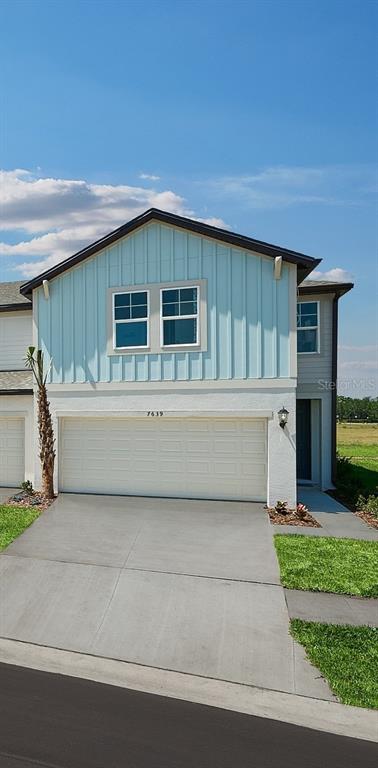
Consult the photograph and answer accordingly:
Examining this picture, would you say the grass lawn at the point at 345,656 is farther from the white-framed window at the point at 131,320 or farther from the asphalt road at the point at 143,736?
the white-framed window at the point at 131,320

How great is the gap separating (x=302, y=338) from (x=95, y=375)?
6.49 m

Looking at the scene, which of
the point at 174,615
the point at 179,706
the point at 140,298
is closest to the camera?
the point at 179,706

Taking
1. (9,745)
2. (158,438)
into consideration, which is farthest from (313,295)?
(9,745)

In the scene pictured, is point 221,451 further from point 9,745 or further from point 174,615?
point 9,745

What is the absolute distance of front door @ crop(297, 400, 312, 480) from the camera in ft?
45.7

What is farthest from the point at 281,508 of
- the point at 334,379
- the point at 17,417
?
the point at 17,417

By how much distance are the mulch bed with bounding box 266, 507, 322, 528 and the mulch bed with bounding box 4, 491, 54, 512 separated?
544 cm

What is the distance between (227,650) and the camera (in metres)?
5.30

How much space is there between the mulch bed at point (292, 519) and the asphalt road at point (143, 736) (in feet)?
18.9

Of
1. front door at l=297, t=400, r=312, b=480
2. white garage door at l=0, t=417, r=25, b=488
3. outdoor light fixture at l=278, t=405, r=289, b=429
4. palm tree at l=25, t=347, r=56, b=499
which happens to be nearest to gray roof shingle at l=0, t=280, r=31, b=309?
palm tree at l=25, t=347, r=56, b=499

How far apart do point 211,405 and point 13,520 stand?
17.2ft

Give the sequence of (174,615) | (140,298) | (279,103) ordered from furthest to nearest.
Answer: (140,298) < (279,103) < (174,615)

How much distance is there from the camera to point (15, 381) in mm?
13078

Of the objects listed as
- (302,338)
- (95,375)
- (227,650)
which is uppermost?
(302,338)
